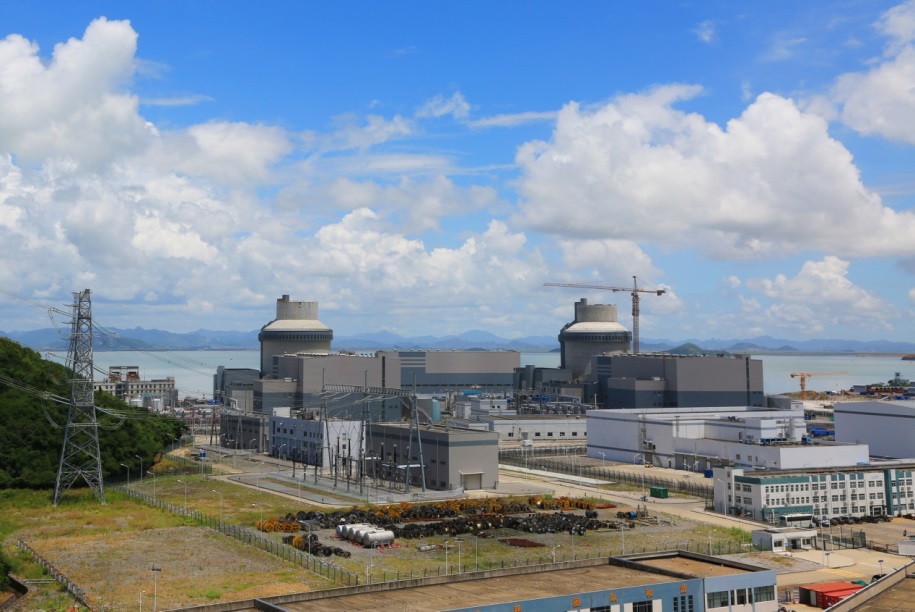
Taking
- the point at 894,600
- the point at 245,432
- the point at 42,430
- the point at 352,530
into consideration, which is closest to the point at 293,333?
the point at 245,432

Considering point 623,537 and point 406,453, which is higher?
point 406,453

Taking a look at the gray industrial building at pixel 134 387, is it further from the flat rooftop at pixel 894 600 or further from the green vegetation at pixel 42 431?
the flat rooftop at pixel 894 600

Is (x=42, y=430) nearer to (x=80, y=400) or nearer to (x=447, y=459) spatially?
(x=80, y=400)

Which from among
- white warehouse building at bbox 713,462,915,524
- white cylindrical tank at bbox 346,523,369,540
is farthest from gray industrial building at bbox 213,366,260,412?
white warehouse building at bbox 713,462,915,524

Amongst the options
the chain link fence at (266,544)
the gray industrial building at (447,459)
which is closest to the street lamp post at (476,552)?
the chain link fence at (266,544)

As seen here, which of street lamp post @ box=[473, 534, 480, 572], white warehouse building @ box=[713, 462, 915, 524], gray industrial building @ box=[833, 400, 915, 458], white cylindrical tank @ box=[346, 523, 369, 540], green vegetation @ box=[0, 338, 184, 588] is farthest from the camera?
gray industrial building @ box=[833, 400, 915, 458]

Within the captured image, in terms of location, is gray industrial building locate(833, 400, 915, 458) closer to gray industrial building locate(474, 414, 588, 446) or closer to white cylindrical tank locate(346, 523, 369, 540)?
gray industrial building locate(474, 414, 588, 446)

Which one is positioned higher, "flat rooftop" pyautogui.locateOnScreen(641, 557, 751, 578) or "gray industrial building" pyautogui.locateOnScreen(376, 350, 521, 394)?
"gray industrial building" pyautogui.locateOnScreen(376, 350, 521, 394)
